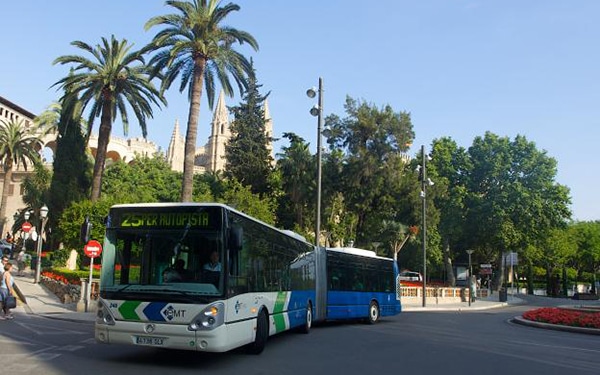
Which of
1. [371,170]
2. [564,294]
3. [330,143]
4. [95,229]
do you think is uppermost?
[330,143]

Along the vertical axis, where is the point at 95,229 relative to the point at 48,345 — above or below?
above

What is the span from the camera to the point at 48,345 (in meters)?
10.7

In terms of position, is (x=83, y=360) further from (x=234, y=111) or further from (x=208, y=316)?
(x=234, y=111)

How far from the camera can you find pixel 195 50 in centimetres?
2594

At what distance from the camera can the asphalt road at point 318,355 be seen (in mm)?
8797

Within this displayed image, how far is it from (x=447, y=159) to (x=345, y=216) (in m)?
15.2

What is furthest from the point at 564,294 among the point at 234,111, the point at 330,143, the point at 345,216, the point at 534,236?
the point at 234,111

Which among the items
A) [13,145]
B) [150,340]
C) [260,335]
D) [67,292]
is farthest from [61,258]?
[150,340]

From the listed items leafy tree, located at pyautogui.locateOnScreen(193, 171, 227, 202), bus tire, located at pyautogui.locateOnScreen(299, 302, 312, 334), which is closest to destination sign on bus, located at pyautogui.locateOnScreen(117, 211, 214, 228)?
bus tire, located at pyautogui.locateOnScreen(299, 302, 312, 334)

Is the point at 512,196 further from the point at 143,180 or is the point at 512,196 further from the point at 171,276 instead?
the point at 171,276

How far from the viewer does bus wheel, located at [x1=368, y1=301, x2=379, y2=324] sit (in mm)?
19188

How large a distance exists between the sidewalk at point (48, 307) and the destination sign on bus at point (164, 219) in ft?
29.3

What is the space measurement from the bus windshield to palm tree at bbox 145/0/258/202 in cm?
1643

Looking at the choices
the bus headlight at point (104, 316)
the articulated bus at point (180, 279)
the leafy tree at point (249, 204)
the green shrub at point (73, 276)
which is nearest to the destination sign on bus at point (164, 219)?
the articulated bus at point (180, 279)
